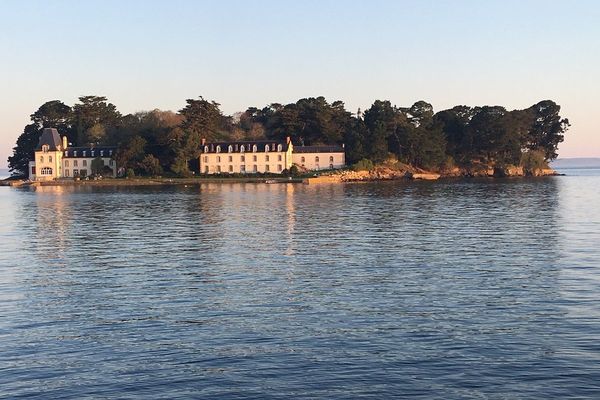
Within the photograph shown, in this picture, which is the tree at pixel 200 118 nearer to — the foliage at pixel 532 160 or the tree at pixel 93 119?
the tree at pixel 93 119

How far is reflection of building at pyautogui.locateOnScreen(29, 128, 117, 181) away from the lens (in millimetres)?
162500

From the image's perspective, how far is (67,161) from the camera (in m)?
164

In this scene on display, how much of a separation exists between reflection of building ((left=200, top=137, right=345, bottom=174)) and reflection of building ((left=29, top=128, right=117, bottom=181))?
26.1m

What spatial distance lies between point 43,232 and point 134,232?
7550 mm

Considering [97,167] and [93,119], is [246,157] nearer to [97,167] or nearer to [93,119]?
[97,167]

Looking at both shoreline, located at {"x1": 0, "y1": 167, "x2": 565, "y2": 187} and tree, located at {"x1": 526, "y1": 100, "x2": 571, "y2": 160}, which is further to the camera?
tree, located at {"x1": 526, "y1": 100, "x2": 571, "y2": 160}

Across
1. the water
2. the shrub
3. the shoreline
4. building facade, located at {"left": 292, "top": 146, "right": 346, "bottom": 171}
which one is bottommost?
the water

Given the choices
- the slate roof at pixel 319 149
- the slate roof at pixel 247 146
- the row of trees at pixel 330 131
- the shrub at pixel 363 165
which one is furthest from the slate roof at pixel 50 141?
the shrub at pixel 363 165

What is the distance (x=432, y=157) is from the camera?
541 feet

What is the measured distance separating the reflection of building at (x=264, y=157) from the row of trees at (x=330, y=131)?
14.0 feet

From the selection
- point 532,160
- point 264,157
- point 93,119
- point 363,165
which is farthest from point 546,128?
point 93,119

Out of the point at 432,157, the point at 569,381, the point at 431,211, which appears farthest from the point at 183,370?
the point at 432,157

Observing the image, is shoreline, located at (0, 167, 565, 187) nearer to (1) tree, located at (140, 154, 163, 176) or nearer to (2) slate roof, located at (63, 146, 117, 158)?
(1) tree, located at (140, 154, 163, 176)

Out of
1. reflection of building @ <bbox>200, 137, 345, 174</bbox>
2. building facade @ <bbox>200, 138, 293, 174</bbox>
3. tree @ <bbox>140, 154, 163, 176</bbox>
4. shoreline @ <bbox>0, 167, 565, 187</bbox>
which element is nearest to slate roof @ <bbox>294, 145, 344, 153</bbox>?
reflection of building @ <bbox>200, 137, 345, 174</bbox>
